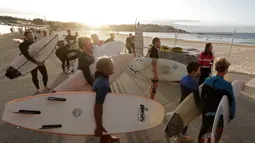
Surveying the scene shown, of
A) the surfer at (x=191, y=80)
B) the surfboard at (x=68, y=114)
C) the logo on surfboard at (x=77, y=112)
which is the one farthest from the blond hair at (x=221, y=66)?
the logo on surfboard at (x=77, y=112)

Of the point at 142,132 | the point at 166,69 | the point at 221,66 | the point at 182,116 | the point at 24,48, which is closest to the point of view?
the point at 221,66

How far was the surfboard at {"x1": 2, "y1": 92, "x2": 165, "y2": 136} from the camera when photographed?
9.02 feet

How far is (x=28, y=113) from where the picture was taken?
2744 millimetres

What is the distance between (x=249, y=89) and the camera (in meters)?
5.82

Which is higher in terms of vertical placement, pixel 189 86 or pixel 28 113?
pixel 189 86

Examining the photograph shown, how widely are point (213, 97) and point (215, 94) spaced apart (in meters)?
0.05

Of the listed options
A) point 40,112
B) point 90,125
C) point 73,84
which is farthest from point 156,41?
point 40,112

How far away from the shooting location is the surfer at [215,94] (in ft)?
7.64

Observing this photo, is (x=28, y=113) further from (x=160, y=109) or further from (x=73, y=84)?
(x=160, y=109)

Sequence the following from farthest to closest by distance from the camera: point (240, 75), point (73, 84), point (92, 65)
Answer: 1. point (240, 75)
2. point (73, 84)
3. point (92, 65)

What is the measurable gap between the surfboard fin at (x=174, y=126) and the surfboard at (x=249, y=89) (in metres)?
3.72

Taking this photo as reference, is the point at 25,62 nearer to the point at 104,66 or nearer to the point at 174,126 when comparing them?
the point at 104,66

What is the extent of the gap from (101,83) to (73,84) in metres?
1.78

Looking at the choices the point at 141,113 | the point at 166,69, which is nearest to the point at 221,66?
the point at 141,113
